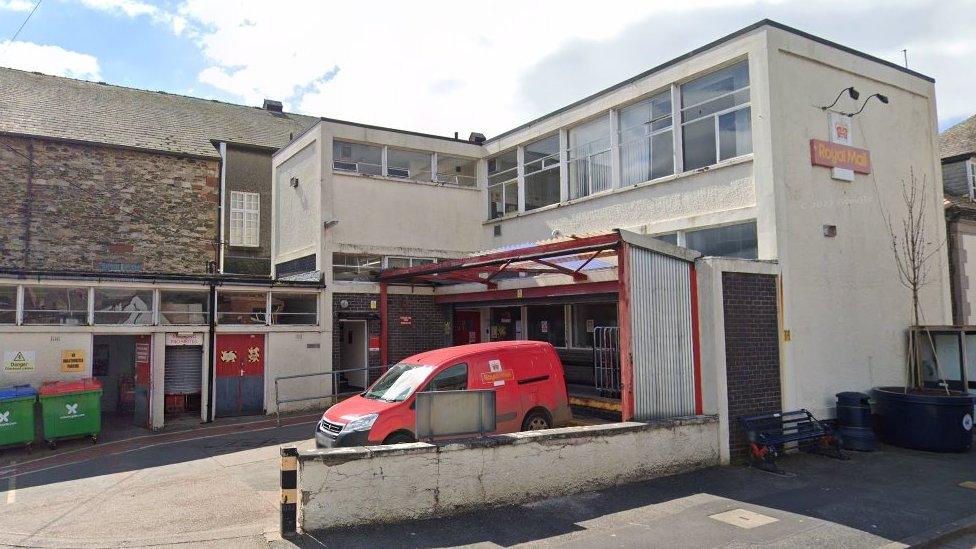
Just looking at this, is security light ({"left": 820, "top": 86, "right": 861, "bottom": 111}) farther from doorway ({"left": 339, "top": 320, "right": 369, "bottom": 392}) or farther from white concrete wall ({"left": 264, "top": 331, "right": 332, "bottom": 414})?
white concrete wall ({"left": 264, "top": 331, "right": 332, "bottom": 414})

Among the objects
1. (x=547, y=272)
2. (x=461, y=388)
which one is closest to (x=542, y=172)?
(x=547, y=272)

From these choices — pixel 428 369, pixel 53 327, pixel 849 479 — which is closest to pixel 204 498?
pixel 428 369

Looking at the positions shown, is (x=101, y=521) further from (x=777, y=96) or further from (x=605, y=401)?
(x=777, y=96)

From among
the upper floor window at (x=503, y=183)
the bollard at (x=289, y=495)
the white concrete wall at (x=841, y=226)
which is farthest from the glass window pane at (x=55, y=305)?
the white concrete wall at (x=841, y=226)

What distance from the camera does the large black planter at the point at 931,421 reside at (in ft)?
33.6

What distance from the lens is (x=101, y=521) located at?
6891 mm

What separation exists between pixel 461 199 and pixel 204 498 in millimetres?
12223

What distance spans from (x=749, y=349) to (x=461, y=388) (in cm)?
473

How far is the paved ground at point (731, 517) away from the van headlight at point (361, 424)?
2125 millimetres

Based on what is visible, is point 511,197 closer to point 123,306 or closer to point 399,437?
point 123,306

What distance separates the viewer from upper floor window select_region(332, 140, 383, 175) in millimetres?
16853

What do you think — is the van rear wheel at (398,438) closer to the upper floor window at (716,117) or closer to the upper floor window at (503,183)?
the upper floor window at (716,117)

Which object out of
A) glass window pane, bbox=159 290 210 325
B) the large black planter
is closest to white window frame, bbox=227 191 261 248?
glass window pane, bbox=159 290 210 325

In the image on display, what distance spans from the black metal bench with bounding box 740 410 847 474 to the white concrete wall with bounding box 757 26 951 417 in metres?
0.40
